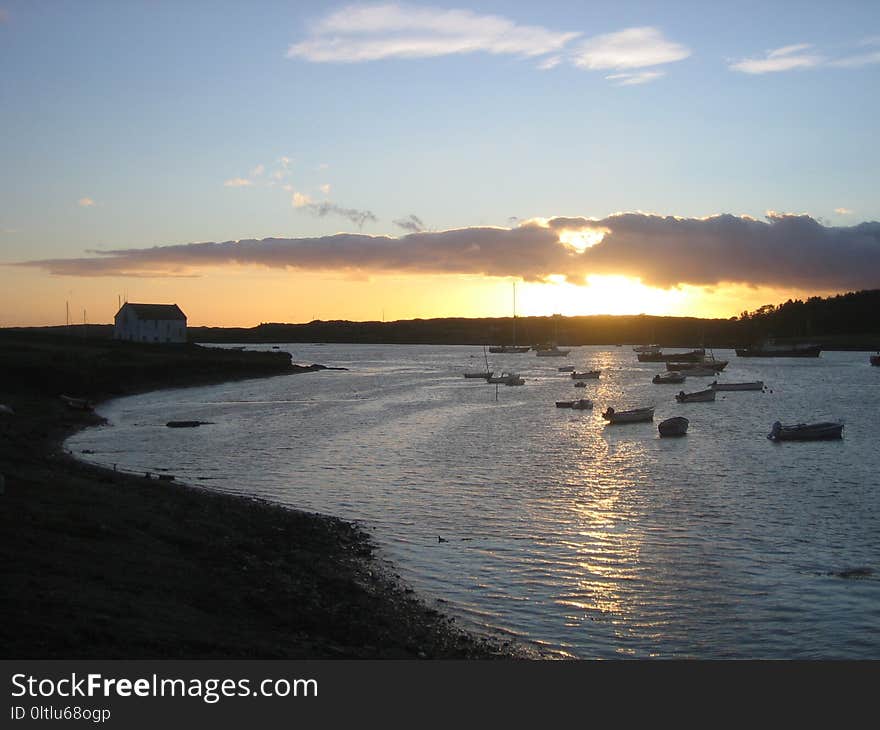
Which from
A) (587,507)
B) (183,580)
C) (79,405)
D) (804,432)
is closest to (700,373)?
(804,432)

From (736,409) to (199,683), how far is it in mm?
82052

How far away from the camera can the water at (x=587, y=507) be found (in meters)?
20.1

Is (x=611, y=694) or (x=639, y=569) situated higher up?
(x=611, y=694)

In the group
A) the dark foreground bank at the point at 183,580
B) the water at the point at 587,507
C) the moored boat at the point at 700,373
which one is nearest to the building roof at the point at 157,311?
the water at the point at 587,507

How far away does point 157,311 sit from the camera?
147625 millimetres

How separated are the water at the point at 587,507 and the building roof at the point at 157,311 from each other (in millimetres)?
67735

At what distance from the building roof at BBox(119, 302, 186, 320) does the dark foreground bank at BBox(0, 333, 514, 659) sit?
117401 millimetres

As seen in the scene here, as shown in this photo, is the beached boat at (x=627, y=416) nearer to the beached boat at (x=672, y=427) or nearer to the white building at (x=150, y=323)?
the beached boat at (x=672, y=427)

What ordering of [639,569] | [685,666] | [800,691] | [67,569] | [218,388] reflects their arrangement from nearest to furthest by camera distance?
[800,691] → [685,666] → [67,569] → [639,569] → [218,388]

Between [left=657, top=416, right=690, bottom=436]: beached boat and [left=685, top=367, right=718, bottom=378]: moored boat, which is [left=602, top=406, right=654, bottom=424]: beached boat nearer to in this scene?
[left=657, top=416, right=690, bottom=436]: beached boat

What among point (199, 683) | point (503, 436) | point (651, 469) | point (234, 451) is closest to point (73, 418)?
point (234, 451)

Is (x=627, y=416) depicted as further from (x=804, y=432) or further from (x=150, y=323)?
(x=150, y=323)

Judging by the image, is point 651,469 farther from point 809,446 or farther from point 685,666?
point 685,666

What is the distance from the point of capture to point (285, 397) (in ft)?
317
